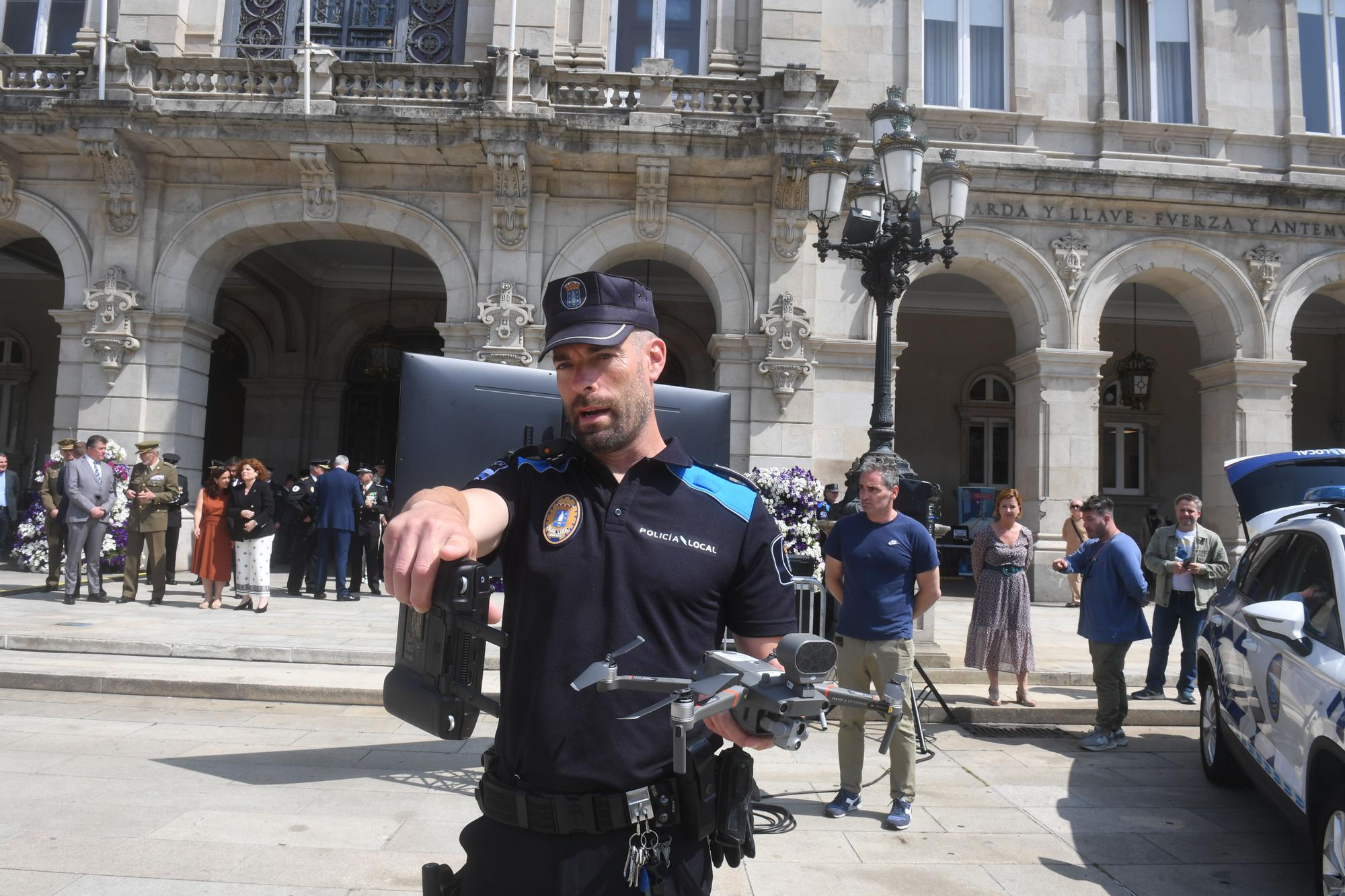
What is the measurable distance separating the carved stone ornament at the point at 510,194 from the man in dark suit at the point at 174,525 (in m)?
5.88

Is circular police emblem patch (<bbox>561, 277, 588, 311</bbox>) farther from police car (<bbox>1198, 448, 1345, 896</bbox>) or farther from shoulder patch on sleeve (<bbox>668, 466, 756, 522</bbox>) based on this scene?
police car (<bbox>1198, 448, 1345, 896</bbox>)

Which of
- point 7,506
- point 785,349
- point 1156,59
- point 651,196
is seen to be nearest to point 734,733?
point 785,349

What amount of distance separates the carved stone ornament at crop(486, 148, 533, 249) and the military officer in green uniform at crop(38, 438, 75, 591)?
6855 mm

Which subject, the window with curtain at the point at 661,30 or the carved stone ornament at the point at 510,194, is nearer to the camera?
the carved stone ornament at the point at 510,194

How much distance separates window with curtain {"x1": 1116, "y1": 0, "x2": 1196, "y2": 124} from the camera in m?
16.5

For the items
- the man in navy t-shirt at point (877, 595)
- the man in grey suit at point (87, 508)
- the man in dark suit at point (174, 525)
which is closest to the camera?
the man in navy t-shirt at point (877, 595)

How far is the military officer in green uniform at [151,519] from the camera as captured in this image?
457 inches

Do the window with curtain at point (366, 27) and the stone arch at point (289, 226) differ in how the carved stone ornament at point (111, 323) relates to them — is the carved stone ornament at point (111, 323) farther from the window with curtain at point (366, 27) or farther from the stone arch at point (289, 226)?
the window with curtain at point (366, 27)

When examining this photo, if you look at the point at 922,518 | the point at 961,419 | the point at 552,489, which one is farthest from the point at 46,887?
the point at 961,419

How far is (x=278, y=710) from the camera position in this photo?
291 inches

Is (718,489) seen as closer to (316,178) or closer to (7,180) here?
(316,178)

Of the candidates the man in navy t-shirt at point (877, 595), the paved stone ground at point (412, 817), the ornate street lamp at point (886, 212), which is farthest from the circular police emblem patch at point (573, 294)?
the ornate street lamp at point (886, 212)

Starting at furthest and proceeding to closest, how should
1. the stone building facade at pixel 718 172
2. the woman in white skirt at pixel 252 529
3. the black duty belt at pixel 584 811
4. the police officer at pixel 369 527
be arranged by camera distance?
1. the stone building facade at pixel 718 172
2. the police officer at pixel 369 527
3. the woman in white skirt at pixel 252 529
4. the black duty belt at pixel 584 811

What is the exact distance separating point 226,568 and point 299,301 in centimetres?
989
